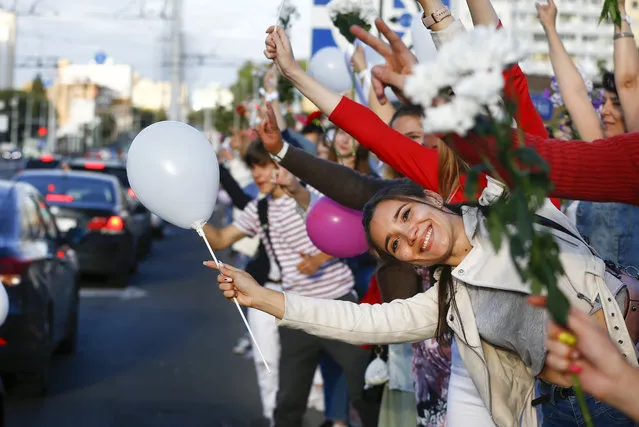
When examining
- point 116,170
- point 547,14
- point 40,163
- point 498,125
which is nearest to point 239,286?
point 498,125

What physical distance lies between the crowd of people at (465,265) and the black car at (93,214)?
976 cm

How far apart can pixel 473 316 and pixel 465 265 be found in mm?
163

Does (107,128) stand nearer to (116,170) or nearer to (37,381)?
(116,170)

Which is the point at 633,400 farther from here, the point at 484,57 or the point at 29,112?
the point at 29,112

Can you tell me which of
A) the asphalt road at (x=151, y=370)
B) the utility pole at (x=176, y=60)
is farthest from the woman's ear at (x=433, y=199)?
the utility pole at (x=176, y=60)

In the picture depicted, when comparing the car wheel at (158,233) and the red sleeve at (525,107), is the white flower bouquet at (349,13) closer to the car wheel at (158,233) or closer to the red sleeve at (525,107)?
the red sleeve at (525,107)

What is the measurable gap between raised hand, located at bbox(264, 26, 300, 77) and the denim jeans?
147cm

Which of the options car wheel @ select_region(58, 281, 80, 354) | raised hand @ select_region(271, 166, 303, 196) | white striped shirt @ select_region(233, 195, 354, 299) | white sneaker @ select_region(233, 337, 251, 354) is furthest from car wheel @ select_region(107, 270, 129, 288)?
raised hand @ select_region(271, 166, 303, 196)

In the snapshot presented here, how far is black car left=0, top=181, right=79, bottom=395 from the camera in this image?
7.88m

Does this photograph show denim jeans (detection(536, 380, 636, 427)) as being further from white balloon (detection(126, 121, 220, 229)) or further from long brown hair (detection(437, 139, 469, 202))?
white balloon (detection(126, 121, 220, 229))

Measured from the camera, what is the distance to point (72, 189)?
52.4 ft

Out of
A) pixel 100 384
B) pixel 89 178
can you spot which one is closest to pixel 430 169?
pixel 100 384

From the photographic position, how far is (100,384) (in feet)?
30.2

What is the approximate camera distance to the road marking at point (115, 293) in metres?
15.3
